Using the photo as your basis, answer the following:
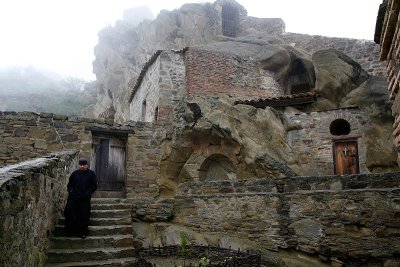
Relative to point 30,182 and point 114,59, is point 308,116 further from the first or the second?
point 114,59

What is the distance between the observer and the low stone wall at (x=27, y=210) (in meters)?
2.62

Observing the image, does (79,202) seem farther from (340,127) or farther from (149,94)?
(149,94)

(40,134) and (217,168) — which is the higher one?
(40,134)

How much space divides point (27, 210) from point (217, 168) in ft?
26.2

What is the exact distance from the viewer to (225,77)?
46.5 ft

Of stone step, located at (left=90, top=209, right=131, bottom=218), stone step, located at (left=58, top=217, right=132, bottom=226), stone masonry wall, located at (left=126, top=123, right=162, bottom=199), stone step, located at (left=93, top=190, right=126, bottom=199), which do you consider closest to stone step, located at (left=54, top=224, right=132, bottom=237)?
stone step, located at (left=58, top=217, right=132, bottom=226)

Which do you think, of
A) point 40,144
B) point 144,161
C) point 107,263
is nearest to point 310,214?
point 107,263

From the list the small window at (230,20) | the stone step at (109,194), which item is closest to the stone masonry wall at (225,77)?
the stone step at (109,194)

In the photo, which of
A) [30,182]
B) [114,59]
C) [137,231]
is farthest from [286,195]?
[114,59]

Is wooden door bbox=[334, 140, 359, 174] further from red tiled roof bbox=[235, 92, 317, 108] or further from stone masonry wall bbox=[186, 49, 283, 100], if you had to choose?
stone masonry wall bbox=[186, 49, 283, 100]

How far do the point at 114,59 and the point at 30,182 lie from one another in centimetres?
2482

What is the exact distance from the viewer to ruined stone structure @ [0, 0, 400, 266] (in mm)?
5438

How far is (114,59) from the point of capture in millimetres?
26781

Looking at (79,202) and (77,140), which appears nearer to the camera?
(79,202)
